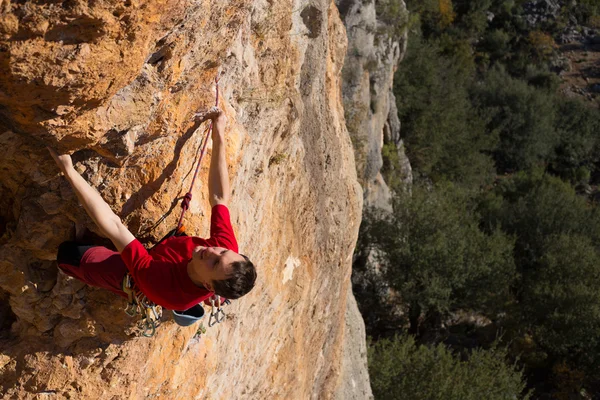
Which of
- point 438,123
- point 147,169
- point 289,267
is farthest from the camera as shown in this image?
point 438,123

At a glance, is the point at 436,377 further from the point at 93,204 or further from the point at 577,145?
the point at 577,145

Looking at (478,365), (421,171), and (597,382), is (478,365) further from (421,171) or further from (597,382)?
(421,171)

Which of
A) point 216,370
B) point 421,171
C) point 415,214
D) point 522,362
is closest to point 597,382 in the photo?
point 522,362

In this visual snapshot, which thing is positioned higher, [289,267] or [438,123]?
[289,267]

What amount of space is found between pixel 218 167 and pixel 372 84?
1840 centimetres

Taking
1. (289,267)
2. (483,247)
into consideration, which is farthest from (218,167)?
(483,247)

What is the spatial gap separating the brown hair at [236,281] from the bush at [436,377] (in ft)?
45.5

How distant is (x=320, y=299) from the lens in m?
7.21

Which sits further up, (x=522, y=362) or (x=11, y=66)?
(x=11, y=66)

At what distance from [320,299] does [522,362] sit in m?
15.8

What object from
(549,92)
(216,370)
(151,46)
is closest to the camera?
(151,46)

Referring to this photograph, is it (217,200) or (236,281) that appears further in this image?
(217,200)

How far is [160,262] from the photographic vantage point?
347 cm

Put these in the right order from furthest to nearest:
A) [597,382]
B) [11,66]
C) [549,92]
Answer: [549,92] < [597,382] < [11,66]
